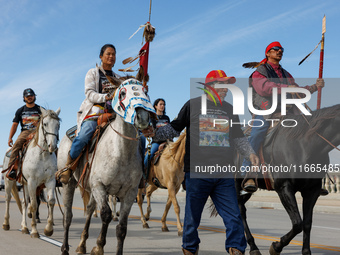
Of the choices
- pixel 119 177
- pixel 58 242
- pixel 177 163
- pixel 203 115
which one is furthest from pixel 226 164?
pixel 177 163

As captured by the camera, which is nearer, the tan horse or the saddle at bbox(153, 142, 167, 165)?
the tan horse

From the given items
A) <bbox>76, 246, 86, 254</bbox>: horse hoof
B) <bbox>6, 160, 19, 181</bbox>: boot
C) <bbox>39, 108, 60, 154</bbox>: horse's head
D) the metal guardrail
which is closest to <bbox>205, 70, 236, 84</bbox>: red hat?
<bbox>76, 246, 86, 254</bbox>: horse hoof

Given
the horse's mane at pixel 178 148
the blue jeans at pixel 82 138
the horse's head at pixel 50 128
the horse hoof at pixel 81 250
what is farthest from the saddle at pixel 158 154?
the blue jeans at pixel 82 138

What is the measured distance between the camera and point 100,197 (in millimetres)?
6242

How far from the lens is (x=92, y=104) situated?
25.1 ft

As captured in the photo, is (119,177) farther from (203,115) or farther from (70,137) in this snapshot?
(70,137)

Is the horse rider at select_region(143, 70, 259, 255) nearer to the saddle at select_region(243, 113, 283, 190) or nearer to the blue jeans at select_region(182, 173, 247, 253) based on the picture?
the blue jeans at select_region(182, 173, 247, 253)

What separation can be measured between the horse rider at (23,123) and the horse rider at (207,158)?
671cm

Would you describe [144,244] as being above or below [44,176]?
below

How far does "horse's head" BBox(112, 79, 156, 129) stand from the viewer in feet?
18.4

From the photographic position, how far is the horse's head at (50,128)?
9.98 meters

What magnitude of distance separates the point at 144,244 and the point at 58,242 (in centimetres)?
169

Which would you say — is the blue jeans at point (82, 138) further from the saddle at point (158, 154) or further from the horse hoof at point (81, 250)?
the saddle at point (158, 154)

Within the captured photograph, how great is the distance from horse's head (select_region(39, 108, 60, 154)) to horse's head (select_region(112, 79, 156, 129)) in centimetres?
427
